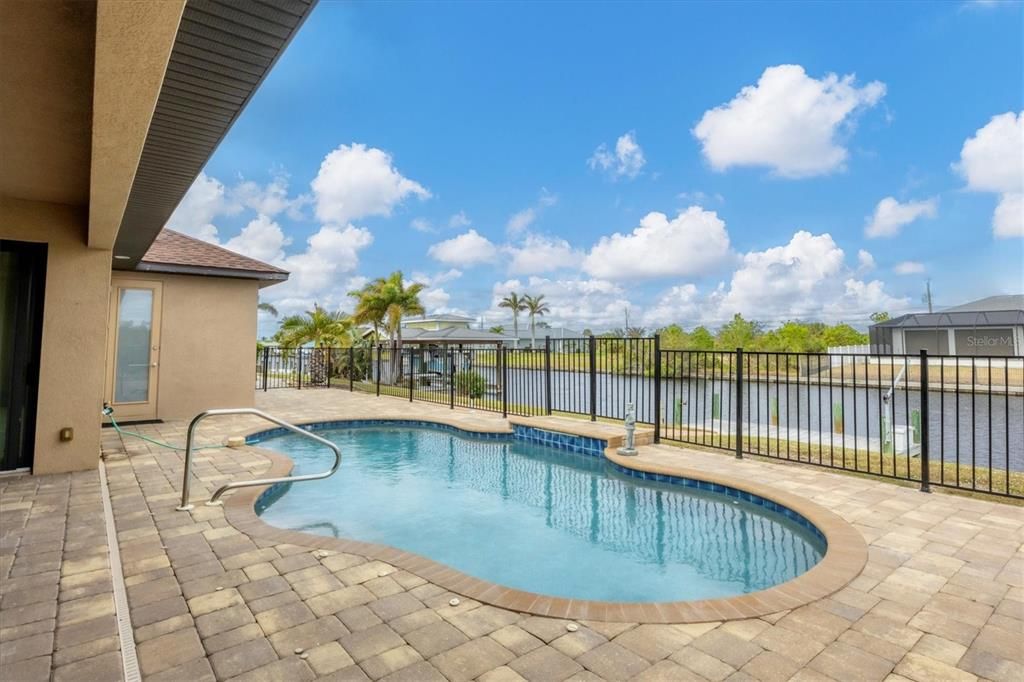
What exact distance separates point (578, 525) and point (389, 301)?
732 inches

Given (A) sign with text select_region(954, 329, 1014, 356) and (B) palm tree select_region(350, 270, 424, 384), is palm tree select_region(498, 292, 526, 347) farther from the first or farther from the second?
(A) sign with text select_region(954, 329, 1014, 356)

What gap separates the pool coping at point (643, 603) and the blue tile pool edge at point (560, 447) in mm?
92

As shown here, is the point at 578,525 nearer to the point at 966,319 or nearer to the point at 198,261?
the point at 198,261

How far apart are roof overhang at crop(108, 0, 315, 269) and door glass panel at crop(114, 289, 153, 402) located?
203 inches

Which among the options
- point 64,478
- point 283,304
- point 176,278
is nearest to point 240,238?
point 283,304

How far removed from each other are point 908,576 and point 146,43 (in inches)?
186

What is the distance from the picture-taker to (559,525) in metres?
4.79

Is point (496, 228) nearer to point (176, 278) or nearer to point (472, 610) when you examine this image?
point (176, 278)

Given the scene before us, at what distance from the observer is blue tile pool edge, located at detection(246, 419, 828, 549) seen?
4631 millimetres

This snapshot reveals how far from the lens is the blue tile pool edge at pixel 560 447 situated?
15.2ft

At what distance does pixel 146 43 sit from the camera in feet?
6.02

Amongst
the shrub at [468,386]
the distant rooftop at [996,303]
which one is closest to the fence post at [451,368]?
the shrub at [468,386]

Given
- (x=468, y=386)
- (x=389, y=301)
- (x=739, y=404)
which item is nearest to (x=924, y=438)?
(x=739, y=404)

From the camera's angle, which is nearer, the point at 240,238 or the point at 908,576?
the point at 908,576
